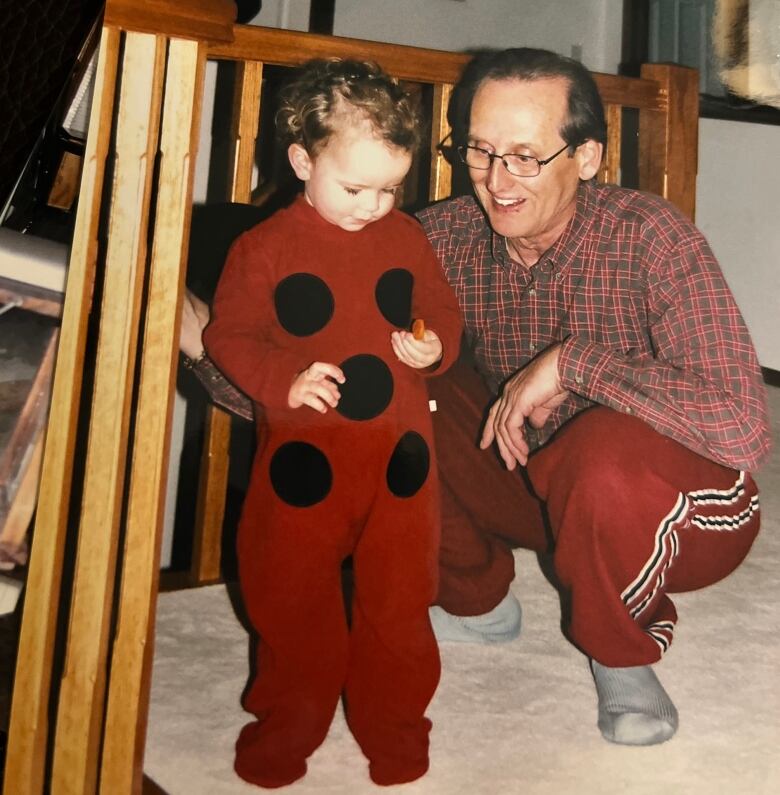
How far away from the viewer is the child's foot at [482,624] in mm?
853

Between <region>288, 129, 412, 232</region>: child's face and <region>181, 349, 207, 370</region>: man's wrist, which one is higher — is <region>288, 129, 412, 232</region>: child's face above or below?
above

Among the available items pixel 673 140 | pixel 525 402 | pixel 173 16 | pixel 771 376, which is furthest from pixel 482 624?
pixel 173 16

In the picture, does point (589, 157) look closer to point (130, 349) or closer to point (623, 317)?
point (623, 317)

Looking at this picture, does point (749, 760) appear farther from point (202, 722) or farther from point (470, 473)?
point (202, 722)

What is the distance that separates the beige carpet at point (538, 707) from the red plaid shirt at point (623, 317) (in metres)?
0.04

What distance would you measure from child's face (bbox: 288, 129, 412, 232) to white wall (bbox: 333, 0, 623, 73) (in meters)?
0.07

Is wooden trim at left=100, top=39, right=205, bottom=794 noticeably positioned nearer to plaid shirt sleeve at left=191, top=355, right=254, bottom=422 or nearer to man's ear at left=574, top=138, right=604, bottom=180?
plaid shirt sleeve at left=191, top=355, right=254, bottom=422

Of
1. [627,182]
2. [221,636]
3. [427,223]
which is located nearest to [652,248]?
[627,182]

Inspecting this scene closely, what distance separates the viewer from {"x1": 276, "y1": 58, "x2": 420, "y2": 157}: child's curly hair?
0.76 m

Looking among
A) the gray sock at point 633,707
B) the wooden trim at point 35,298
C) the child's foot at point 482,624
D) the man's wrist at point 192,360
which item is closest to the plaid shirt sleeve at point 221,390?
the man's wrist at point 192,360

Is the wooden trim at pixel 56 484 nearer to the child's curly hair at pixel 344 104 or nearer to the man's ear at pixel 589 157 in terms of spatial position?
the child's curly hair at pixel 344 104

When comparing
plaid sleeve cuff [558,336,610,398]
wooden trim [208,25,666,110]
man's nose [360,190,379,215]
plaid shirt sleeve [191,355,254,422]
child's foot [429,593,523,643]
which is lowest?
child's foot [429,593,523,643]

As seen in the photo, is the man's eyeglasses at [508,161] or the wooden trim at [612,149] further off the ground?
the wooden trim at [612,149]

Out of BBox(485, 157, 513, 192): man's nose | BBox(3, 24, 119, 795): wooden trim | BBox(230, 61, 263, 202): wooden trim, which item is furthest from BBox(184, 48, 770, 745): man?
BBox(3, 24, 119, 795): wooden trim
